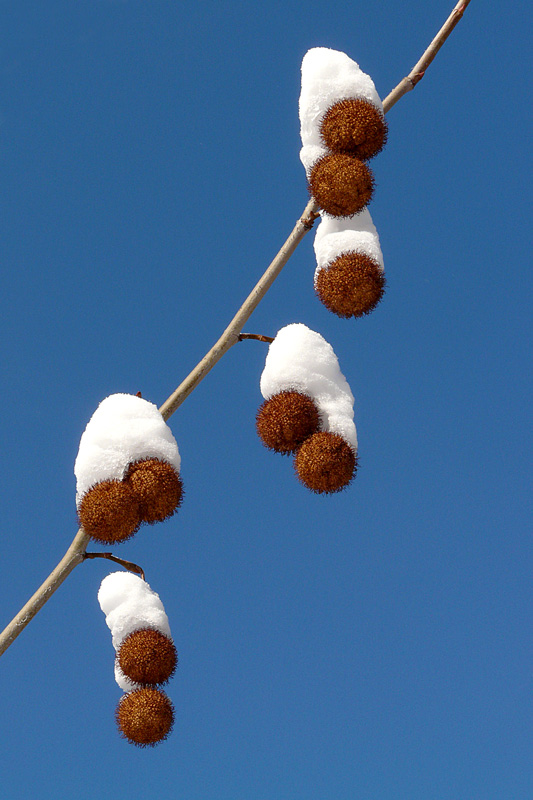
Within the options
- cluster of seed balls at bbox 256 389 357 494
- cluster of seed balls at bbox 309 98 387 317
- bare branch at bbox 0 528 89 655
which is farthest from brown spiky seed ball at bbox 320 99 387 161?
bare branch at bbox 0 528 89 655

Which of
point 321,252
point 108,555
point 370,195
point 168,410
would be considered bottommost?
point 108,555

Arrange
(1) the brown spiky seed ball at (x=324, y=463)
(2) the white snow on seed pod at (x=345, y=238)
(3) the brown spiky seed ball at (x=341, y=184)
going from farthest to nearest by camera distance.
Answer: (2) the white snow on seed pod at (x=345, y=238)
(3) the brown spiky seed ball at (x=341, y=184)
(1) the brown spiky seed ball at (x=324, y=463)

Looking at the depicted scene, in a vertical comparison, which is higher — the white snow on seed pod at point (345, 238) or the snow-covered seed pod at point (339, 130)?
the snow-covered seed pod at point (339, 130)

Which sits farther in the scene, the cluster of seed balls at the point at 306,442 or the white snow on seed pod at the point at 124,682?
the white snow on seed pod at the point at 124,682

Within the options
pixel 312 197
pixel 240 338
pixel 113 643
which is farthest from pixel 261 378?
pixel 113 643

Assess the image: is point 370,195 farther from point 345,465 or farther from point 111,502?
point 111,502

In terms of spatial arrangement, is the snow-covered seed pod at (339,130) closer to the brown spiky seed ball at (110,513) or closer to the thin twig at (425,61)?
the thin twig at (425,61)

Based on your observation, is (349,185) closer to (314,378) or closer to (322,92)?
(322,92)

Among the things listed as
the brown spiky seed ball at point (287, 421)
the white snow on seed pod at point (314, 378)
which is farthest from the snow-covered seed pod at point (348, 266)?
Result: the brown spiky seed ball at point (287, 421)
